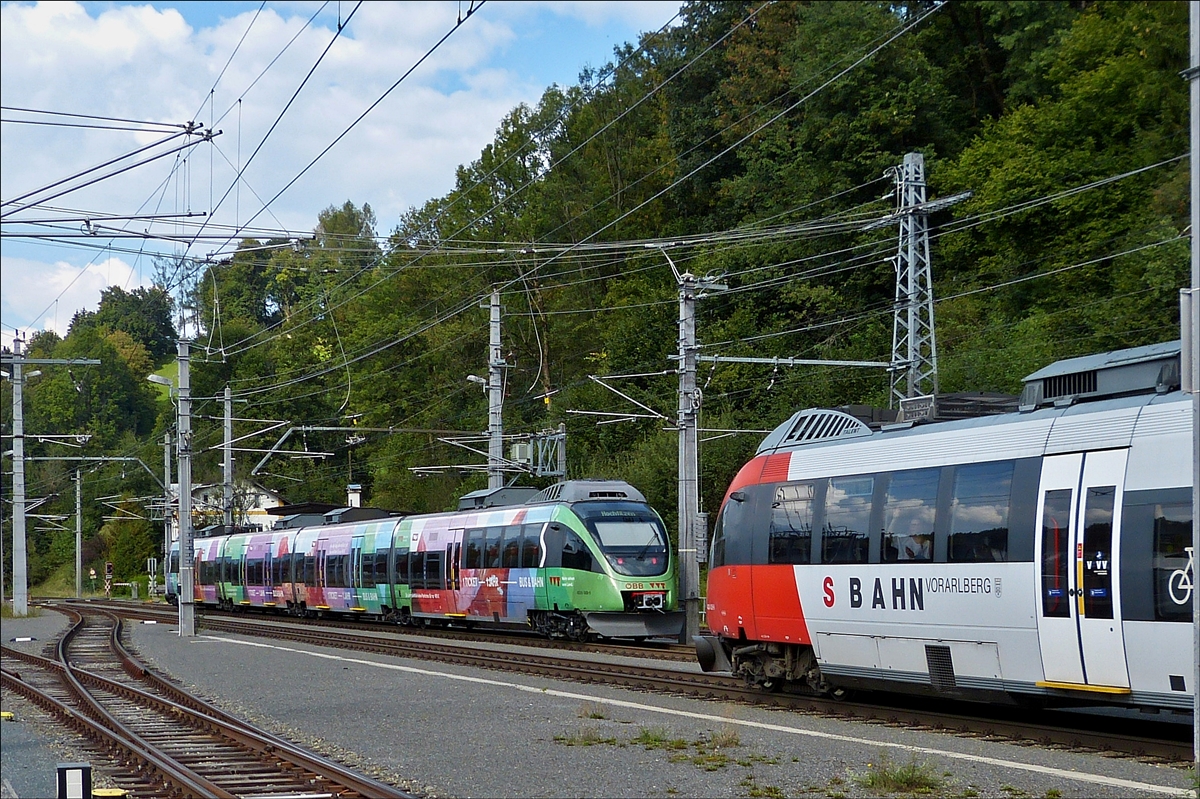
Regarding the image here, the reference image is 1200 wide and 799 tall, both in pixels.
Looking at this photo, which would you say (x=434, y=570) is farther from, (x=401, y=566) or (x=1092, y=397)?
(x=1092, y=397)

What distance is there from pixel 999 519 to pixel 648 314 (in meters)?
43.8

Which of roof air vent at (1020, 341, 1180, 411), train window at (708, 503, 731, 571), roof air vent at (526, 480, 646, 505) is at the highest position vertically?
roof air vent at (1020, 341, 1180, 411)

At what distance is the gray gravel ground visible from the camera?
35.4 ft

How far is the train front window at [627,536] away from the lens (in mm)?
28234

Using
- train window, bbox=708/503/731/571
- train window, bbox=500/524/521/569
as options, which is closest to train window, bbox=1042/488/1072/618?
train window, bbox=708/503/731/571

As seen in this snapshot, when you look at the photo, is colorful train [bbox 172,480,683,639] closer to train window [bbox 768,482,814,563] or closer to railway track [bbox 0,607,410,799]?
railway track [bbox 0,607,410,799]

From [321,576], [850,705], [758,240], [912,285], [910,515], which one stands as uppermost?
[758,240]

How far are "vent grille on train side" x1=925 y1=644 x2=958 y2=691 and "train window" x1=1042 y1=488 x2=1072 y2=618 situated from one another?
1.60 metres

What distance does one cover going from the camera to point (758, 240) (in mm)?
51531

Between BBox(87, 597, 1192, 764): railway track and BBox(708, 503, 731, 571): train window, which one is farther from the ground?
BBox(708, 503, 731, 571): train window

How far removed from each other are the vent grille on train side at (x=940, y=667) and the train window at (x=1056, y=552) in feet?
5.26

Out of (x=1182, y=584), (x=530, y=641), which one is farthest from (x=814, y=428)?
(x=530, y=641)

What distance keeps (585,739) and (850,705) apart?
3.65m

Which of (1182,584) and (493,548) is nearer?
→ (1182,584)
